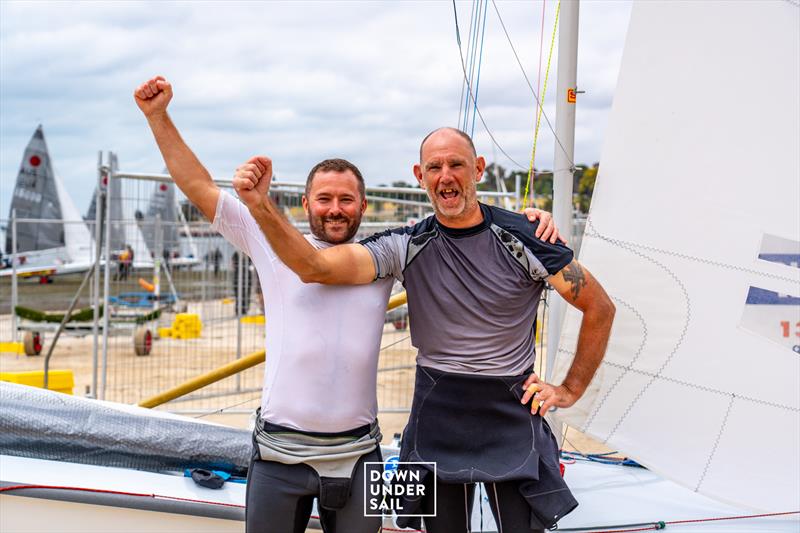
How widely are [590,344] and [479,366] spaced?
1.06ft

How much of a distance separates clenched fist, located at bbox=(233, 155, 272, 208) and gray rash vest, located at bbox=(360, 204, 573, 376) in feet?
1.10

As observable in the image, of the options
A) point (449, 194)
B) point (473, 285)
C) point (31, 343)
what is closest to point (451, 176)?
point (449, 194)

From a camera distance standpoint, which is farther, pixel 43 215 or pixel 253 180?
pixel 43 215

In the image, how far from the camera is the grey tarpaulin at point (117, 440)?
8.98 ft

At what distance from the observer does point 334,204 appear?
2.15m

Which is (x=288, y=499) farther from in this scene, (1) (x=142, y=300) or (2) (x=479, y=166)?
(1) (x=142, y=300)

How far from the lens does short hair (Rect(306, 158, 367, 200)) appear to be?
2180 mm

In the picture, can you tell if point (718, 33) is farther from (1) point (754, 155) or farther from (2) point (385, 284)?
(2) point (385, 284)

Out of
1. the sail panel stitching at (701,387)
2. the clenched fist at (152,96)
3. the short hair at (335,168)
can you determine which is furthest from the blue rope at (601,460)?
the clenched fist at (152,96)

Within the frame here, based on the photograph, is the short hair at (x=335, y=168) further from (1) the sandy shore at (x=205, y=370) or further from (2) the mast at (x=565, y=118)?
(1) the sandy shore at (x=205, y=370)

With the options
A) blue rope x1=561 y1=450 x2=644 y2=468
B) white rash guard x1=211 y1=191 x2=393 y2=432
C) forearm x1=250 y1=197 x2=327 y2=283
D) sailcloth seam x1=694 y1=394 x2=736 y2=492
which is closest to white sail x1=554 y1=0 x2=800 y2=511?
sailcloth seam x1=694 y1=394 x2=736 y2=492

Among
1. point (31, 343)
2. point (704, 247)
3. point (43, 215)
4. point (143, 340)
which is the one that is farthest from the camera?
point (43, 215)

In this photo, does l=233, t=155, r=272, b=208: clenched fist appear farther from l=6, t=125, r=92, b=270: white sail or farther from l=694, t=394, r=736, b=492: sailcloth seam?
l=6, t=125, r=92, b=270: white sail

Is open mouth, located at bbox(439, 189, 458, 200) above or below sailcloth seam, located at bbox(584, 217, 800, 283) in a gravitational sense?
above
